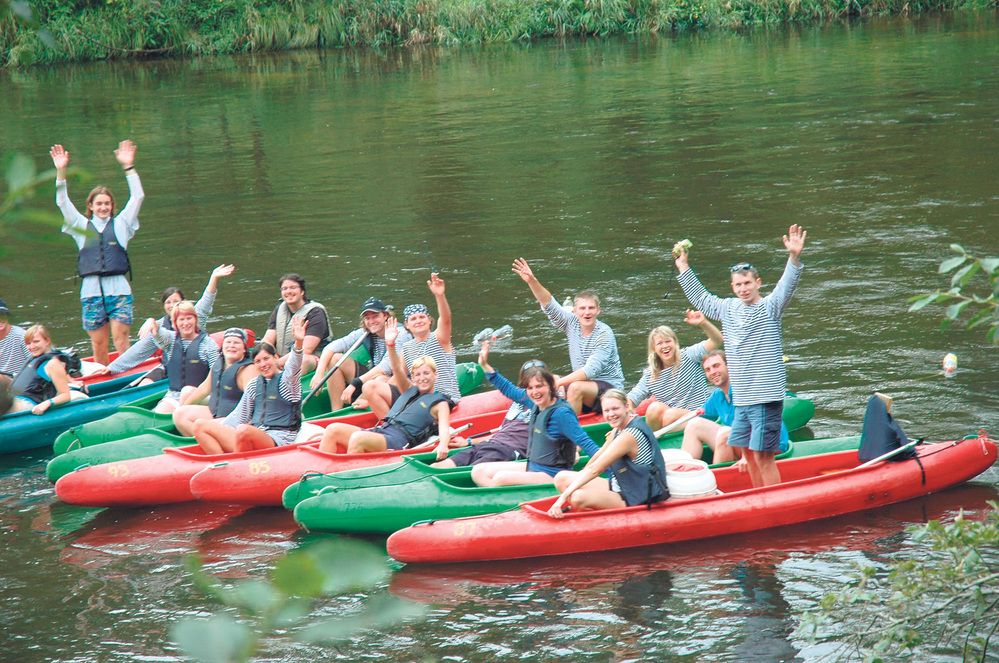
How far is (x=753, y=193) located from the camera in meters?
17.0

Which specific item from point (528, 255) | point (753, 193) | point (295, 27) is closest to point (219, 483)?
point (528, 255)

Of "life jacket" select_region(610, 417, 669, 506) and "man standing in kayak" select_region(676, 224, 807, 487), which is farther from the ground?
"man standing in kayak" select_region(676, 224, 807, 487)

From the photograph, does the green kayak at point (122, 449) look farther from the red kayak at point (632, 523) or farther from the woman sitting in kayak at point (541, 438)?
the red kayak at point (632, 523)

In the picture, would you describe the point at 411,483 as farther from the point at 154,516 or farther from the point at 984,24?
the point at 984,24

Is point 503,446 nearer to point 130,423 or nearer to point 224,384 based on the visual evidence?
point 224,384

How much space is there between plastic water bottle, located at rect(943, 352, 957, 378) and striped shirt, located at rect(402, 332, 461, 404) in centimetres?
385

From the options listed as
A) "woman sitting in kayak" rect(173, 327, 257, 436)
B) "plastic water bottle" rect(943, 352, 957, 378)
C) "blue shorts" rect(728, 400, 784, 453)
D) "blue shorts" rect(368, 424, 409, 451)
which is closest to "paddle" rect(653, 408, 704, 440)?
"blue shorts" rect(728, 400, 784, 453)

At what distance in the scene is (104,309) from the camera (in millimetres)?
10867

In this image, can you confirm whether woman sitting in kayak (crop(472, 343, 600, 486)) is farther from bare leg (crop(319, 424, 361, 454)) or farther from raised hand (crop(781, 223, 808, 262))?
raised hand (crop(781, 223, 808, 262))

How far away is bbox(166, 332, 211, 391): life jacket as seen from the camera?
9.70m

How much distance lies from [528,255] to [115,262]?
5.91 meters

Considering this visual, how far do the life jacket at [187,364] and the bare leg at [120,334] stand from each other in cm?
129

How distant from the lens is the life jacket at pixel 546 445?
758 cm

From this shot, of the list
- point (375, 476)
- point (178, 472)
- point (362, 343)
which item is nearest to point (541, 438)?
point (375, 476)
